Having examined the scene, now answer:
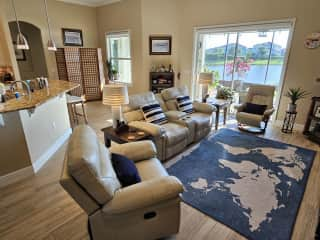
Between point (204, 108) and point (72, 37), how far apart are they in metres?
5.33

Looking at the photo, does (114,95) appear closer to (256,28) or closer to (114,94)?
(114,94)

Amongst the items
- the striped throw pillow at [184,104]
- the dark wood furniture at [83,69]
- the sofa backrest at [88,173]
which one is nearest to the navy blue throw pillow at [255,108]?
the striped throw pillow at [184,104]

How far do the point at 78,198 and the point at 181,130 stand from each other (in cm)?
213

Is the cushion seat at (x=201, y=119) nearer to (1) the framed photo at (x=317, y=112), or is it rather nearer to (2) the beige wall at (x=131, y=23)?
(1) the framed photo at (x=317, y=112)

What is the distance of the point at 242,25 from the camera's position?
4695mm

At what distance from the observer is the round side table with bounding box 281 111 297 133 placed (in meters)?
4.12

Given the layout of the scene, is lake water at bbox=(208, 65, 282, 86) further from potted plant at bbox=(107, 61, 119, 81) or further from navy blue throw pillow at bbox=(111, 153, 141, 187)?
navy blue throw pillow at bbox=(111, 153, 141, 187)

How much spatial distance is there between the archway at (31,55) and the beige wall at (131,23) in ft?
7.26

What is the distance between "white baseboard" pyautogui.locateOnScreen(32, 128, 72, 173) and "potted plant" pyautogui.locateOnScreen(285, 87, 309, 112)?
4708mm

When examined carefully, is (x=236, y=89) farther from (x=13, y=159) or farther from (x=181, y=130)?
(x=13, y=159)

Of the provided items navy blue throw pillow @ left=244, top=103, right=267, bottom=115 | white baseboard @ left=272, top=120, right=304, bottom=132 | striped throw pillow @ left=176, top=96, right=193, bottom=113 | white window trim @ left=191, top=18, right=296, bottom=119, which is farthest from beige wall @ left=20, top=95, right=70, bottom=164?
white baseboard @ left=272, top=120, right=304, bottom=132

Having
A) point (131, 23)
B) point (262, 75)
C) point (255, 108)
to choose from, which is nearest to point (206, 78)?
point (255, 108)

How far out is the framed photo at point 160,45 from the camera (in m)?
5.68

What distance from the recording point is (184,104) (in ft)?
12.8
